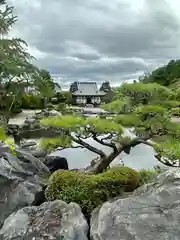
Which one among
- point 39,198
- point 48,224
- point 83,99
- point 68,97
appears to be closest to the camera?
point 48,224

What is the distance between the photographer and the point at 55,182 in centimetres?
392

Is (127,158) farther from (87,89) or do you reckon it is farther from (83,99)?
(87,89)

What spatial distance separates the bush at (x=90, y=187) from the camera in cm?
365

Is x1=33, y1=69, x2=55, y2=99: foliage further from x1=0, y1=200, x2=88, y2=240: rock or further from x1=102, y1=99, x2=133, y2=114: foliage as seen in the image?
x1=0, y1=200, x2=88, y2=240: rock

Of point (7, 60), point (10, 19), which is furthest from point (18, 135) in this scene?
point (10, 19)

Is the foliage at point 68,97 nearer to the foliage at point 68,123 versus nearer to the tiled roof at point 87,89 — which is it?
the tiled roof at point 87,89

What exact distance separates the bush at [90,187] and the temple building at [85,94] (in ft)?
88.7

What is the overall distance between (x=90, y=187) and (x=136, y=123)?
1805mm

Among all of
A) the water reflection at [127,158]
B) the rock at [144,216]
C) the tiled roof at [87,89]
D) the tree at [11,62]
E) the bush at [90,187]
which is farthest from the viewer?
the tiled roof at [87,89]

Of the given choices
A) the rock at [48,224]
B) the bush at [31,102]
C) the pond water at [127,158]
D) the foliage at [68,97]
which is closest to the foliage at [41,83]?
the bush at [31,102]

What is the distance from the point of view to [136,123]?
5172mm

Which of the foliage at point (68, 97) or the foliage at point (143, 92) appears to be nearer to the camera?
the foliage at point (143, 92)

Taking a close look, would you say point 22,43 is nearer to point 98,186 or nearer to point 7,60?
point 7,60

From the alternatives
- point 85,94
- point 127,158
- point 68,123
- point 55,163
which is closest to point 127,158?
point 127,158
